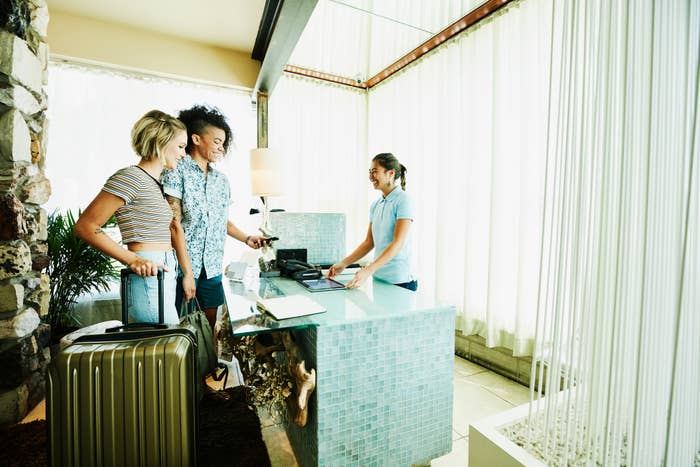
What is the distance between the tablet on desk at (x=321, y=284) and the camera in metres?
1.75

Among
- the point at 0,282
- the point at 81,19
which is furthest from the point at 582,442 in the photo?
the point at 81,19

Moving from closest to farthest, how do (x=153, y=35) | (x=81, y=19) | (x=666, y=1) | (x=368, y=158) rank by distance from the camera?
(x=666, y=1), (x=81, y=19), (x=153, y=35), (x=368, y=158)

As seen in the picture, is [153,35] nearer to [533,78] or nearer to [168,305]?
[168,305]

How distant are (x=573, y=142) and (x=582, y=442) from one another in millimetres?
823

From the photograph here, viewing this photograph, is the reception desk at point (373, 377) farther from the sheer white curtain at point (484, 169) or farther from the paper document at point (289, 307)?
the sheer white curtain at point (484, 169)

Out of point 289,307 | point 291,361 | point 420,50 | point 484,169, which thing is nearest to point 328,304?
point 289,307

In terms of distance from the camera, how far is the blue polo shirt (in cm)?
207

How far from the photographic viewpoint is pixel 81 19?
2955 mm

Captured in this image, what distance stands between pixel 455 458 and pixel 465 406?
0.53 meters

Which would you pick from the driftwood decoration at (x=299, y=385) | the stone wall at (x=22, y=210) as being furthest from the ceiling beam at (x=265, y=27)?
the driftwood decoration at (x=299, y=385)

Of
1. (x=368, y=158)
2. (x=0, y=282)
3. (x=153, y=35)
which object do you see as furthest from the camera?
(x=368, y=158)

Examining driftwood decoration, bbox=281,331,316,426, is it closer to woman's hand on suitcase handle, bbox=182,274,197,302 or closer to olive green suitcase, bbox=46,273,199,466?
olive green suitcase, bbox=46,273,199,466

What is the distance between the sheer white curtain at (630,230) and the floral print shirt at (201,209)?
6.48 ft

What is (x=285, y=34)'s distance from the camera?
220 centimetres
